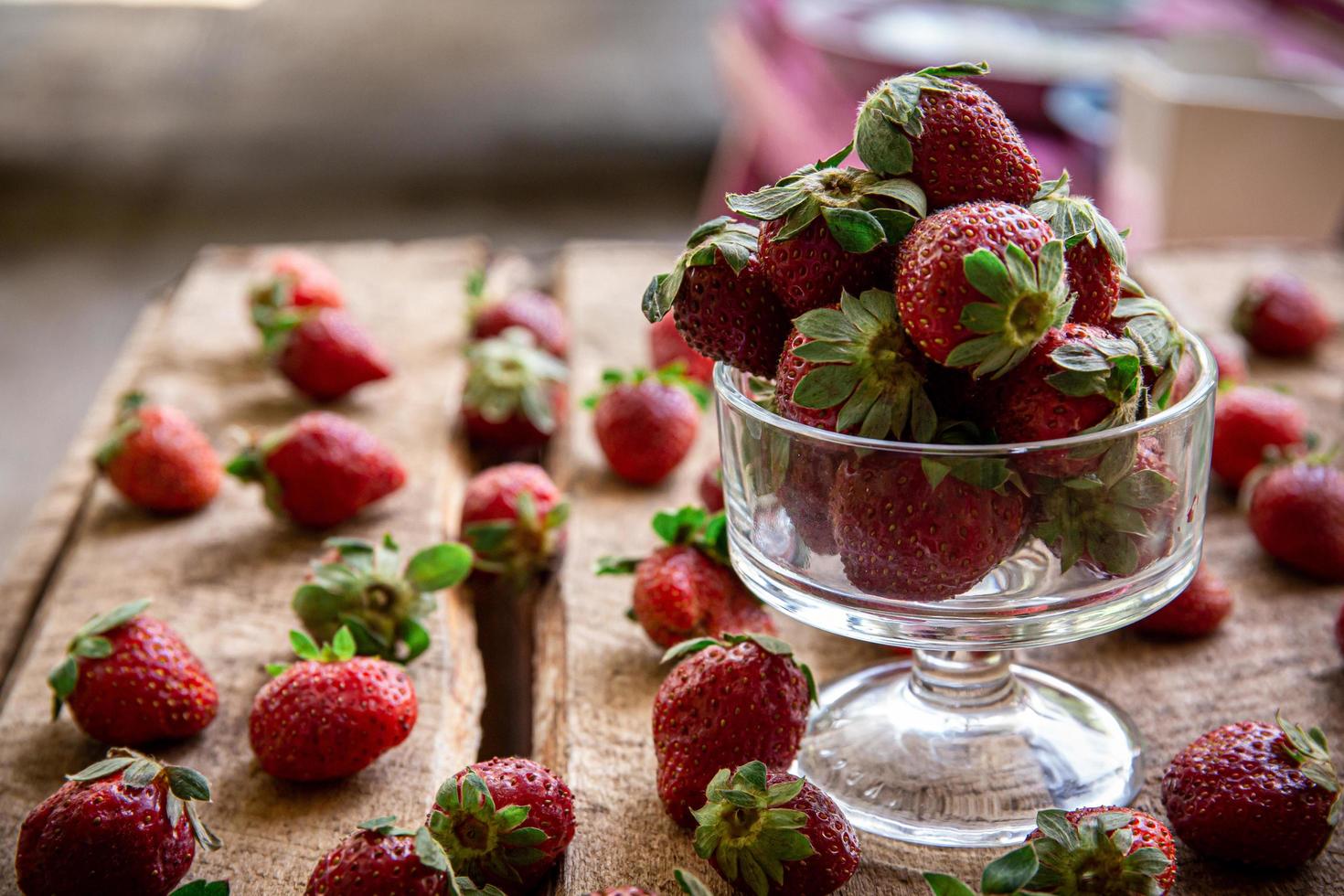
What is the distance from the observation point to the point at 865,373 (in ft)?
2.34

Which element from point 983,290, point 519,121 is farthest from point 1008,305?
point 519,121

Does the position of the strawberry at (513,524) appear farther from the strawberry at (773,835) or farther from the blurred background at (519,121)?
the blurred background at (519,121)

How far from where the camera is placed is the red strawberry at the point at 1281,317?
1.50m

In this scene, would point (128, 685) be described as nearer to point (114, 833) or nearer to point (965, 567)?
point (114, 833)

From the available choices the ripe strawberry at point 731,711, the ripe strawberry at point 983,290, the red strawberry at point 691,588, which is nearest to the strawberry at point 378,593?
the red strawberry at point 691,588

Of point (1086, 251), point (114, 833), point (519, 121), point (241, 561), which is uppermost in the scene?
point (1086, 251)

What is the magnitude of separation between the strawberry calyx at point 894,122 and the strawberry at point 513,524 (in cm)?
49

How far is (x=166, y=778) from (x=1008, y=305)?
0.54 meters

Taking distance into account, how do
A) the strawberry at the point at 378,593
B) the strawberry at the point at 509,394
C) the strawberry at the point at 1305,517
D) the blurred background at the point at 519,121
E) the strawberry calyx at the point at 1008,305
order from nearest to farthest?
the strawberry calyx at the point at 1008,305 → the strawberry at the point at 378,593 → the strawberry at the point at 1305,517 → the strawberry at the point at 509,394 → the blurred background at the point at 519,121

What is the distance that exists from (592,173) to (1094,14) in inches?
71.1

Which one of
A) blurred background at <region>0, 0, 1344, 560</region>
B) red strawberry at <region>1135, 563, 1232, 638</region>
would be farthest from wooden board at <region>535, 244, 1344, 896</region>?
blurred background at <region>0, 0, 1344, 560</region>

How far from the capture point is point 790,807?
0.73 metres

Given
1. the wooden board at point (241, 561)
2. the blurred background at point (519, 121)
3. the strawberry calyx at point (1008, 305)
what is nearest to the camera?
the strawberry calyx at point (1008, 305)

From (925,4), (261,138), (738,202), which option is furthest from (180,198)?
(738,202)
